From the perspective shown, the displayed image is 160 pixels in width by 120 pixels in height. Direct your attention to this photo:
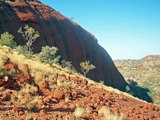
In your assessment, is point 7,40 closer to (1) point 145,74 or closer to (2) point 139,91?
(2) point 139,91

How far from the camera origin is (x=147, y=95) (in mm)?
89938

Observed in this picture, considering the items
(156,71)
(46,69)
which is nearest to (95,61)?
(156,71)

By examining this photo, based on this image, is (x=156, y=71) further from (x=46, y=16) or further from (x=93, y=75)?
(x=46, y=16)

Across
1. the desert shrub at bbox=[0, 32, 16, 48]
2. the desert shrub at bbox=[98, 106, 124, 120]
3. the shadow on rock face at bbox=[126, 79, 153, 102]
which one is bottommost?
the desert shrub at bbox=[98, 106, 124, 120]

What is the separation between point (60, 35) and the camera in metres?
82.1

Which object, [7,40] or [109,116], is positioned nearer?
[109,116]

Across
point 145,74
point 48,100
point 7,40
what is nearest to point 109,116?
point 48,100

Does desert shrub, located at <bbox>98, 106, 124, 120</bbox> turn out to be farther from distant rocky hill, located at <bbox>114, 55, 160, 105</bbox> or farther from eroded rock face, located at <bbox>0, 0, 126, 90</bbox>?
distant rocky hill, located at <bbox>114, 55, 160, 105</bbox>

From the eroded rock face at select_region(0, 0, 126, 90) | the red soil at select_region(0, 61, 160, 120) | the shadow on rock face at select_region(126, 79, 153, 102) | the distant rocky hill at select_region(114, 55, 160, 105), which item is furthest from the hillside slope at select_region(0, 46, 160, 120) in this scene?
the distant rocky hill at select_region(114, 55, 160, 105)

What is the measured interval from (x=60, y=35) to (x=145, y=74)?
45.5m

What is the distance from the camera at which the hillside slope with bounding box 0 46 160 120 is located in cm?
1181

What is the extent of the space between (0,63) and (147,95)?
7755cm

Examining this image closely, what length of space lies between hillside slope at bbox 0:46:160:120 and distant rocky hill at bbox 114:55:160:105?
7298 centimetres

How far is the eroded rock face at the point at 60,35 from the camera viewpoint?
68625 millimetres
